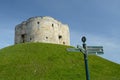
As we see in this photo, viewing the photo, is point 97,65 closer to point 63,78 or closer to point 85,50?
point 63,78

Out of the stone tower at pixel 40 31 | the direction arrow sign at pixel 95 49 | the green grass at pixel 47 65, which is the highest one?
the stone tower at pixel 40 31

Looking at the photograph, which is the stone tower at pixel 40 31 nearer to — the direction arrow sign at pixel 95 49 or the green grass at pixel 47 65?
the green grass at pixel 47 65

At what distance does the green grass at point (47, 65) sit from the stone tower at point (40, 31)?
28.3 ft

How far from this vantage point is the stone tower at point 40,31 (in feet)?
225

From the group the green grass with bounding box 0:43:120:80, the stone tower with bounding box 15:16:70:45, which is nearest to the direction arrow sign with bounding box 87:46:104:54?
the green grass with bounding box 0:43:120:80

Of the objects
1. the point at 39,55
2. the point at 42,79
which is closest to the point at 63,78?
the point at 42,79

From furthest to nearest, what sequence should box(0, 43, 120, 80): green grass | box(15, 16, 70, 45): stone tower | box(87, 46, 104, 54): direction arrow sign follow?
1. box(15, 16, 70, 45): stone tower
2. box(0, 43, 120, 80): green grass
3. box(87, 46, 104, 54): direction arrow sign

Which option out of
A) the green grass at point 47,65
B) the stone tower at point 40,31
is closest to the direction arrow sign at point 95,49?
the green grass at point 47,65

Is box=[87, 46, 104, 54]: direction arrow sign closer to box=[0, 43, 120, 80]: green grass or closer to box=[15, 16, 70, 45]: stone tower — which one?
box=[0, 43, 120, 80]: green grass

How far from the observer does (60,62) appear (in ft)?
159

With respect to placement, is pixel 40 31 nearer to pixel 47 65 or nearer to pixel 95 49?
pixel 47 65

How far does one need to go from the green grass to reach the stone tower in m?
8.62

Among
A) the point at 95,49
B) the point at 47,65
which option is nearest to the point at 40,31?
the point at 47,65

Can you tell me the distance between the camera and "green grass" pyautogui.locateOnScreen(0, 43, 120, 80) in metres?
40.2
